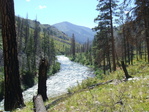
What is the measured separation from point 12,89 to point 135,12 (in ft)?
19.4

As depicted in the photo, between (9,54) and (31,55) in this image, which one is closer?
(9,54)

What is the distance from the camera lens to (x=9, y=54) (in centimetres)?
448

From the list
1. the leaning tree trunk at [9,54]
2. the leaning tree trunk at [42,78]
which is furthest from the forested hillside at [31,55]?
the leaning tree trunk at [9,54]

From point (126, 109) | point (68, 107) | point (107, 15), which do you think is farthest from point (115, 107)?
point (107, 15)

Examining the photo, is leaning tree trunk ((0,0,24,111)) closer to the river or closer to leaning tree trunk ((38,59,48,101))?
A: leaning tree trunk ((38,59,48,101))

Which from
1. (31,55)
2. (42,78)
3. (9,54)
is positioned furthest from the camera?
(31,55)

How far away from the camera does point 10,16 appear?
4488mm

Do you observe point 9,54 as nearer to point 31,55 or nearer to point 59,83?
point 59,83

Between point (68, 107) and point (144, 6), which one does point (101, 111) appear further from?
point (144, 6)

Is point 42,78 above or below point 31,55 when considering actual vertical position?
below

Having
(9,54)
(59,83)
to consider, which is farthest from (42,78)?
(59,83)

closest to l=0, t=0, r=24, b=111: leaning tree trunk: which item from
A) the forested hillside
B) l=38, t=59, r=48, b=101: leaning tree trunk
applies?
l=38, t=59, r=48, b=101: leaning tree trunk

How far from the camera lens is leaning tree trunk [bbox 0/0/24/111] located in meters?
4.42

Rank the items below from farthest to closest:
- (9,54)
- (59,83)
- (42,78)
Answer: (59,83) → (42,78) → (9,54)
